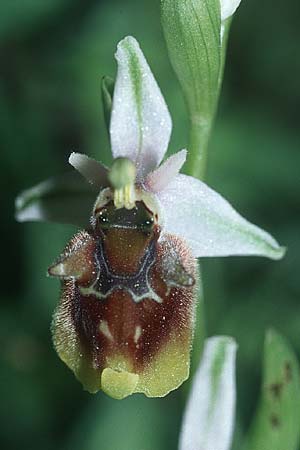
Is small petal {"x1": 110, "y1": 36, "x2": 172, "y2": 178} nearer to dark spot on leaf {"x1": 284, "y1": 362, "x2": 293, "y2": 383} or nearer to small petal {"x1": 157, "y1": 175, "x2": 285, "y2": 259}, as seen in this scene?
small petal {"x1": 157, "y1": 175, "x2": 285, "y2": 259}

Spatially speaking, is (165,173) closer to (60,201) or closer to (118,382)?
(60,201)

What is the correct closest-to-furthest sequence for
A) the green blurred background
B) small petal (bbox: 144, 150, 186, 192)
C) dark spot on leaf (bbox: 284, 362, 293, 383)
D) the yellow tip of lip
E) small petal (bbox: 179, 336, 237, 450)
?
the yellow tip of lip
small petal (bbox: 144, 150, 186, 192)
small petal (bbox: 179, 336, 237, 450)
dark spot on leaf (bbox: 284, 362, 293, 383)
the green blurred background

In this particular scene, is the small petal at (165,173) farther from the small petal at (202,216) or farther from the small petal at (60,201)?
the small petal at (60,201)

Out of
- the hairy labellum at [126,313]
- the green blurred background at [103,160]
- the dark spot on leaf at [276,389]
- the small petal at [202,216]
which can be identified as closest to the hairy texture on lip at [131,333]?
the hairy labellum at [126,313]

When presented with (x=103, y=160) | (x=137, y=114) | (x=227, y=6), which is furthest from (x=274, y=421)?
(x=103, y=160)

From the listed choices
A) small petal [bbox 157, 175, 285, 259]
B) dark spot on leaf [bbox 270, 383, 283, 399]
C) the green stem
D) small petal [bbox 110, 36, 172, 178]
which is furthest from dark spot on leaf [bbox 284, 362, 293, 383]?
small petal [bbox 110, 36, 172, 178]

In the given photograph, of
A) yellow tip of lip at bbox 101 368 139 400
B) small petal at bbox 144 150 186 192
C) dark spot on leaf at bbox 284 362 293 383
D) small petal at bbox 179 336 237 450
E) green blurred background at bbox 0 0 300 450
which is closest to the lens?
yellow tip of lip at bbox 101 368 139 400
